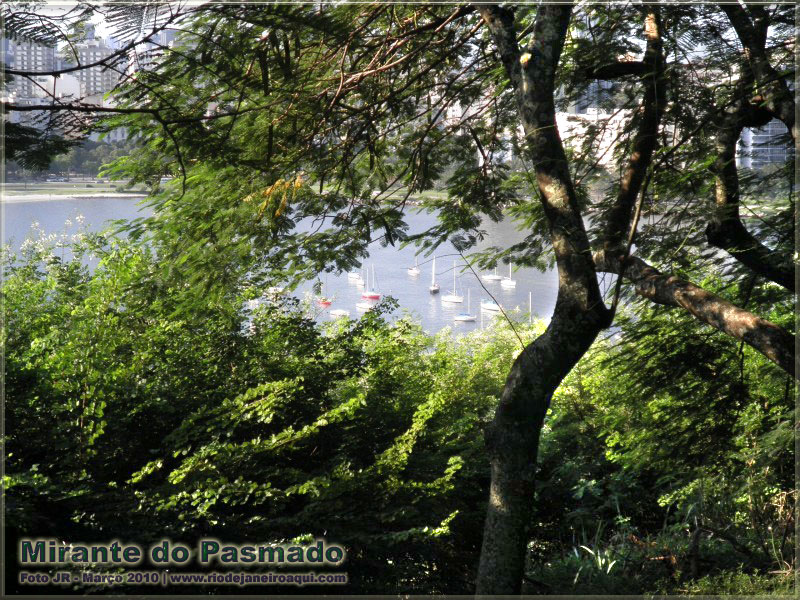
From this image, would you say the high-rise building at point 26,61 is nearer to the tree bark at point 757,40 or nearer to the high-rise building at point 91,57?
the high-rise building at point 91,57

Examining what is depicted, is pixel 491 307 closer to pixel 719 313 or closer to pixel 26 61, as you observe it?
pixel 719 313

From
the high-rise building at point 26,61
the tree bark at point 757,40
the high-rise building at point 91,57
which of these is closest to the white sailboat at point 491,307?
the tree bark at point 757,40

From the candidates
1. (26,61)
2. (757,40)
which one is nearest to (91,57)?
(26,61)

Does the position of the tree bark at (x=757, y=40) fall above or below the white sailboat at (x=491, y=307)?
above

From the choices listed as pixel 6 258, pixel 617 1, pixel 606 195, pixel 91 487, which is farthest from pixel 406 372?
pixel 6 258

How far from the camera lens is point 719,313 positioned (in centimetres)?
314

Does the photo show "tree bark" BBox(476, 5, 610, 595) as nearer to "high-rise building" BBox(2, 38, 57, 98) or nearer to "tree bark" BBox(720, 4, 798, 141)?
"tree bark" BBox(720, 4, 798, 141)

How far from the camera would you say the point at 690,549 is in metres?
4.86

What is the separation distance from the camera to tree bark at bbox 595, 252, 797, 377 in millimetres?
2998

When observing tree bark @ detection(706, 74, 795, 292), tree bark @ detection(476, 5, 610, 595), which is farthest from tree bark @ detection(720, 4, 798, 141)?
tree bark @ detection(476, 5, 610, 595)

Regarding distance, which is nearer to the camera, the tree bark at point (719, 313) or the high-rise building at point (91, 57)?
the high-rise building at point (91, 57)

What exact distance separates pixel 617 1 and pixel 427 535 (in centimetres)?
322

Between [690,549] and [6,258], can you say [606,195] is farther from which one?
[6,258]

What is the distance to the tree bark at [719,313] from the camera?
9.84 feet
